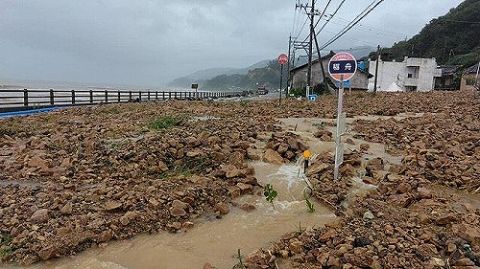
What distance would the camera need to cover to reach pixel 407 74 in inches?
2192

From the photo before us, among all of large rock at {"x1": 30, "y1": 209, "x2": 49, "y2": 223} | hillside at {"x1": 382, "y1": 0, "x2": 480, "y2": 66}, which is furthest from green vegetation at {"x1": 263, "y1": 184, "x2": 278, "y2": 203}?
hillside at {"x1": 382, "y1": 0, "x2": 480, "y2": 66}

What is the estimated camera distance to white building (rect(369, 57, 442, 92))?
54.0 m

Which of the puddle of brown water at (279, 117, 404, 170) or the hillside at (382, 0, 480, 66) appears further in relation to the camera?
the hillside at (382, 0, 480, 66)

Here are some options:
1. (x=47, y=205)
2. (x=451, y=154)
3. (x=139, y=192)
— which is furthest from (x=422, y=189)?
(x=47, y=205)

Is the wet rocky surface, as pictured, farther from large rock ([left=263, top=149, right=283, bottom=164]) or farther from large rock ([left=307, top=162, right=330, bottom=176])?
large rock ([left=263, top=149, right=283, bottom=164])

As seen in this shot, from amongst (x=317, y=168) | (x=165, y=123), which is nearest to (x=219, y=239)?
(x=317, y=168)

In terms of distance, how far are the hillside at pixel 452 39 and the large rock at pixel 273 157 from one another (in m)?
58.4

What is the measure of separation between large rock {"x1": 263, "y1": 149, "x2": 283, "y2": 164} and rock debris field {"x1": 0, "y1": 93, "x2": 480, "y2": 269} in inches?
1.3

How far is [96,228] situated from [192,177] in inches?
81.0

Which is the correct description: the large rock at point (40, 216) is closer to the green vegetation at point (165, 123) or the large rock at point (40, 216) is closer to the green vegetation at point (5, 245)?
the green vegetation at point (5, 245)

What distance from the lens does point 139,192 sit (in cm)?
610

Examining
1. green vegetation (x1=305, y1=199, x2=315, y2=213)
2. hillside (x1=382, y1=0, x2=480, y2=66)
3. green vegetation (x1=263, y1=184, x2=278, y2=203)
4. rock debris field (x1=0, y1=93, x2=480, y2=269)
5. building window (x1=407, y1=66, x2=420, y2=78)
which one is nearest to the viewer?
rock debris field (x1=0, y1=93, x2=480, y2=269)

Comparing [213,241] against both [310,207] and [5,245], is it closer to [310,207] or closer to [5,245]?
[310,207]

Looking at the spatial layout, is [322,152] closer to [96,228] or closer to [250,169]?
[250,169]
